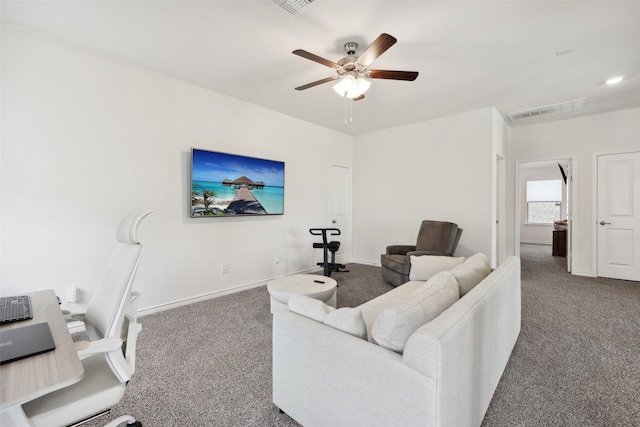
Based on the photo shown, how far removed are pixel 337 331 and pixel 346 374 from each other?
18 cm

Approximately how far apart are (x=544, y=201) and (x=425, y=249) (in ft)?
23.5

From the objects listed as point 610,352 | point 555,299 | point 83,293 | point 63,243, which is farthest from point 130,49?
point 555,299

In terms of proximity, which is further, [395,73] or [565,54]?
[565,54]

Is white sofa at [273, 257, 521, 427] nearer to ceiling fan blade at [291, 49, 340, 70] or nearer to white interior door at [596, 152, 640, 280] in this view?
ceiling fan blade at [291, 49, 340, 70]

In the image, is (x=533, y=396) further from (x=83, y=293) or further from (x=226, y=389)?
(x=83, y=293)

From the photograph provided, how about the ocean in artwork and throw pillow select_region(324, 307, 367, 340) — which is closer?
throw pillow select_region(324, 307, 367, 340)

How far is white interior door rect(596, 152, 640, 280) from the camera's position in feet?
14.5

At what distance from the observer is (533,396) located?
5.95ft

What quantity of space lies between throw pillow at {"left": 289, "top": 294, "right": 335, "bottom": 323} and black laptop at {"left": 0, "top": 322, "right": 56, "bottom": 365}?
1.01 m

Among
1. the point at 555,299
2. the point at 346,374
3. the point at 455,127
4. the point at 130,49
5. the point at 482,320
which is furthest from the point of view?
the point at 455,127

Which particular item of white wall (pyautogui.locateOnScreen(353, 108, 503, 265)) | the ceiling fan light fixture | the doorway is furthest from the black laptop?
the doorway

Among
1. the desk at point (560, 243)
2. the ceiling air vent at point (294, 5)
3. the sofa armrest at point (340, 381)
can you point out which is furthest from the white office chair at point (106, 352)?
the desk at point (560, 243)

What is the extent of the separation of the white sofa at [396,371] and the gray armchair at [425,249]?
2088mm

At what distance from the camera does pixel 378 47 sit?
86.2 inches
